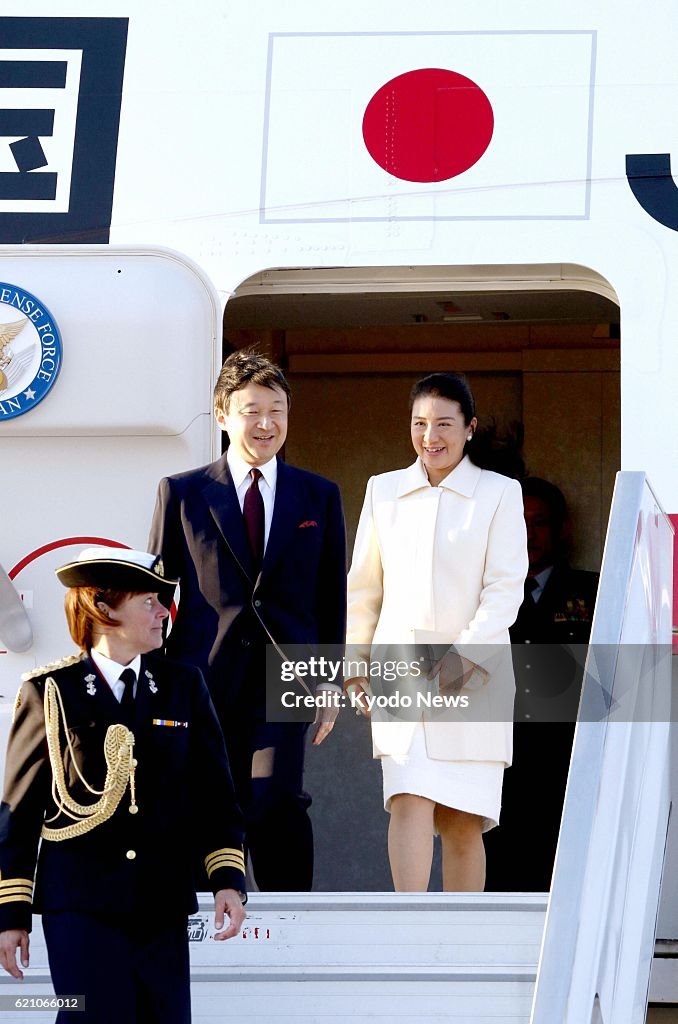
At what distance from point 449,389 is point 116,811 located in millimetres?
1563

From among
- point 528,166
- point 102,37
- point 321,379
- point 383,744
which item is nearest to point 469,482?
point 383,744

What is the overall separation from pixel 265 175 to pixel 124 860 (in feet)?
8.16

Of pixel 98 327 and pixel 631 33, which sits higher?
pixel 631 33

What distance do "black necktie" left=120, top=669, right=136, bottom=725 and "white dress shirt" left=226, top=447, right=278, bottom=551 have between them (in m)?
1.06

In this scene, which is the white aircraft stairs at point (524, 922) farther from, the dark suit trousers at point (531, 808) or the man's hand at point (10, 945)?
the dark suit trousers at point (531, 808)

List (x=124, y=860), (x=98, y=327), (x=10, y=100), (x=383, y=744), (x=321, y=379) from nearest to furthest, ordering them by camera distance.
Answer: (x=124, y=860)
(x=383, y=744)
(x=98, y=327)
(x=10, y=100)
(x=321, y=379)

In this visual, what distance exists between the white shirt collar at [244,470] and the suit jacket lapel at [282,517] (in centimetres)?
2

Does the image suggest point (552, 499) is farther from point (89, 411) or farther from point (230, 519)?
point (230, 519)

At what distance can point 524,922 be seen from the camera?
3.54 m

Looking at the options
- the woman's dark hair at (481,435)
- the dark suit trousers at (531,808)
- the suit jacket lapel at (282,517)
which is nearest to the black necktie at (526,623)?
the dark suit trousers at (531,808)

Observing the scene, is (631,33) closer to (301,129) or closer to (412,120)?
(412,120)

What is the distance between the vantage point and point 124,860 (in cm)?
277

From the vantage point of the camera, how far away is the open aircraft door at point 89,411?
4.50 m

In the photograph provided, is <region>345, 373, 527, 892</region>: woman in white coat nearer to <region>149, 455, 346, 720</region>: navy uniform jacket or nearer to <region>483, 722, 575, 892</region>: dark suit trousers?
<region>149, 455, 346, 720</region>: navy uniform jacket
